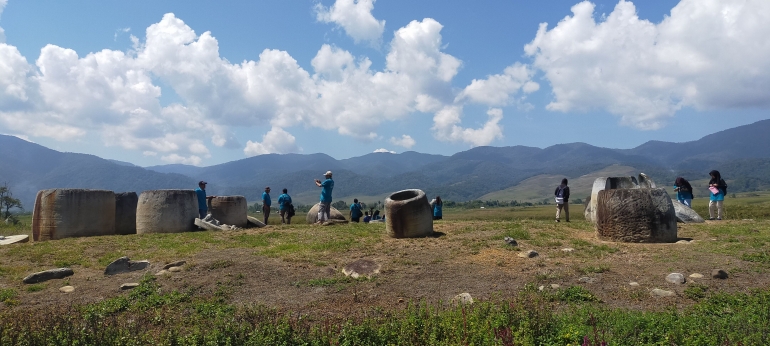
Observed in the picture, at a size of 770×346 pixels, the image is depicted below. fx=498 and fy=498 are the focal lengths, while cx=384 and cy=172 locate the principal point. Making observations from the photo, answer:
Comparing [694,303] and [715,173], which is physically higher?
[715,173]

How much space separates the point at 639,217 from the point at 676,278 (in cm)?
470

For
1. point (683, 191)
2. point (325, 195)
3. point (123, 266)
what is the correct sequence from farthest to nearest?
point (683, 191) → point (325, 195) → point (123, 266)

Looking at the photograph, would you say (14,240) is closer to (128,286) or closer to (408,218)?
(128,286)

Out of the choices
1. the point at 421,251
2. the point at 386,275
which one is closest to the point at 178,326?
the point at 386,275

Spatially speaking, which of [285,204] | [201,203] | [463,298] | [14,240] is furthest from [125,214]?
[463,298]

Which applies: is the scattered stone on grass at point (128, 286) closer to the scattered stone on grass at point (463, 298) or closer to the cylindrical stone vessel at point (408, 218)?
the scattered stone on grass at point (463, 298)

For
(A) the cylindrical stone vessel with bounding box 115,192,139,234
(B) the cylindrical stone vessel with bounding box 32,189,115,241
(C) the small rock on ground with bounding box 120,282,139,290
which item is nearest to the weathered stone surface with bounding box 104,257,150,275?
(C) the small rock on ground with bounding box 120,282,139,290

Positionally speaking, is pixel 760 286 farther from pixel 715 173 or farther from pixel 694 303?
pixel 715 173

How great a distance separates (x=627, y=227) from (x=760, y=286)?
4925mm

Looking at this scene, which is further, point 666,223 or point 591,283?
point 666,223

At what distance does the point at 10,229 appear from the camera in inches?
843

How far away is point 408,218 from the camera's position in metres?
15.4

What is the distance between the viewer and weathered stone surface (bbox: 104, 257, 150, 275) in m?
11.3

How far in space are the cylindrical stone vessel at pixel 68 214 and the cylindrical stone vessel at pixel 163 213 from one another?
1.22 meters
